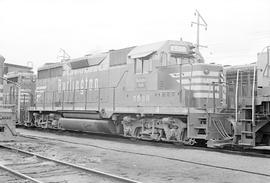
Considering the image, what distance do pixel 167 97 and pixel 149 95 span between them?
2.70ft

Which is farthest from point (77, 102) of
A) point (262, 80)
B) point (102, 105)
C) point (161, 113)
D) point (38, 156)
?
point (262, 80)

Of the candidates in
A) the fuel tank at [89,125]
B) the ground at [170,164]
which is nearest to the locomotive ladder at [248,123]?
the ground at [170,164]

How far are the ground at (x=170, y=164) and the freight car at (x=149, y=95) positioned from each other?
4.60 feet

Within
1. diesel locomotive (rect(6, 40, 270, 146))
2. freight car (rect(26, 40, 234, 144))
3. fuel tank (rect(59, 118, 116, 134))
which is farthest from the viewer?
fuel tank (rect(59, 118, 116, 134))

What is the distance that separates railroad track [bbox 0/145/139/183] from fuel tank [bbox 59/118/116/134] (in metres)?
Answer: 5.66

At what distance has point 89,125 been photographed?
48.8ft

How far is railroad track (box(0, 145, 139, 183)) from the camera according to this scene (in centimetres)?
602

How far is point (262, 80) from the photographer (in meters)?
9.79

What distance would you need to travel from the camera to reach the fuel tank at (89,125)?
14188 mm

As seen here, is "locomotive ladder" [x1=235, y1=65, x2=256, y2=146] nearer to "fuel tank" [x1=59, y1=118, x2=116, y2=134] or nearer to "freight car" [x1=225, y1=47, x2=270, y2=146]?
"freight car" [x1=225, y1=47, x2=270, y2=146]

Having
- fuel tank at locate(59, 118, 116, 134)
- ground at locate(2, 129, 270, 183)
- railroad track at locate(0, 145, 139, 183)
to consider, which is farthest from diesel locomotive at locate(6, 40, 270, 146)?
railroad track at locate(0, 145, 139, 183)

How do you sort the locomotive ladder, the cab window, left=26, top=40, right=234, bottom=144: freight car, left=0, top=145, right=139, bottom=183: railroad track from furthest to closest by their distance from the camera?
the cab window, left=26, top=40, right=234, bottom=144: freight car, the locomotive ladder, left=0, top=145, right=139, bottom=183: railroad track

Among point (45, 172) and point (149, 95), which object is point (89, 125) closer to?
point (149, 95)

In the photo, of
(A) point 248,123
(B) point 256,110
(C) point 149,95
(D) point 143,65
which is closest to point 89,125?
(C) point 149,95
